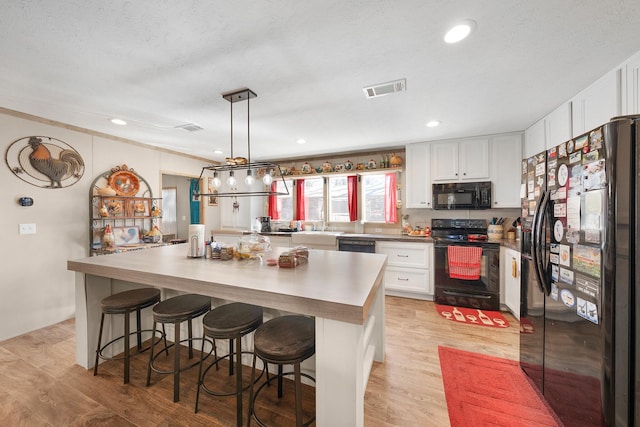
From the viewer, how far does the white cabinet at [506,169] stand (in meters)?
3.36

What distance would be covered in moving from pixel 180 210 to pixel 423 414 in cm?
712

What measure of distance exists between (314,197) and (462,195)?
262cm

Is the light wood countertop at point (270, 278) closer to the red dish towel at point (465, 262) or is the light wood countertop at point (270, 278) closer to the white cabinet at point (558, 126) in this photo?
the red dish towel at point (465, 262)

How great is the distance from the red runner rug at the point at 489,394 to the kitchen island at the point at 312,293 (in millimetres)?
600

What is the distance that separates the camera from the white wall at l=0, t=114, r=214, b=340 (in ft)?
8.61

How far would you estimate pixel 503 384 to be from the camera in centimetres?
187

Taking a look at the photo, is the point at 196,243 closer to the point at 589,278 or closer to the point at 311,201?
the point at 589,278

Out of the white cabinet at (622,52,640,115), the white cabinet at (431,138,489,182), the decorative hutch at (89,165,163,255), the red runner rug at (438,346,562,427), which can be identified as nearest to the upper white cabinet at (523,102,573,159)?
the white cabinet at (431,138,489,182)

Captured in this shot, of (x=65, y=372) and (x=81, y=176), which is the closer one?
(x=65, y=372)

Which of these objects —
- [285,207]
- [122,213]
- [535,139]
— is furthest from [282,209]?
[535,139]

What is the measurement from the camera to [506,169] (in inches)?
135

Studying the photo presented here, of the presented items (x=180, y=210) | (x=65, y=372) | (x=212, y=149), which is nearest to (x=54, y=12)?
(x=65, y=372)

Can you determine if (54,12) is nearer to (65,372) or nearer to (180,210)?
(65,372)

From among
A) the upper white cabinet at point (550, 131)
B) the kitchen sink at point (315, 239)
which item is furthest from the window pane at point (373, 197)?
the upper white cabinet at point (550, 131)
